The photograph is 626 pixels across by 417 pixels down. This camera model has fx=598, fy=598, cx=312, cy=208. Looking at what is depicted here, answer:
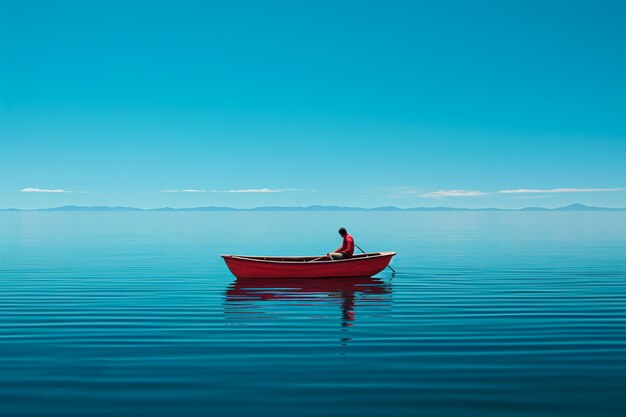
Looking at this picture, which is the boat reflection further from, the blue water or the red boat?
the red boat

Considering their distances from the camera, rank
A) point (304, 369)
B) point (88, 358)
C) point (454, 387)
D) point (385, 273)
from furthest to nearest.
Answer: point (385, 273)
point (88, 358)
point (304, 369)
point (454, 387)

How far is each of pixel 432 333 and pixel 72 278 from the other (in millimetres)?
23447

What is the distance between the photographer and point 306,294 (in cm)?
2680

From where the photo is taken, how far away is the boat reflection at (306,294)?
72.5ft

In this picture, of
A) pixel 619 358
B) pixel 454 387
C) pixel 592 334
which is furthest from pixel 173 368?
pixel 592 334

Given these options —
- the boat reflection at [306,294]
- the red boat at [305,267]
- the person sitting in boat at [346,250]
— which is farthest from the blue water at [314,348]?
the person sitting in boat at [346,250]

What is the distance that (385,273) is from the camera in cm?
3706

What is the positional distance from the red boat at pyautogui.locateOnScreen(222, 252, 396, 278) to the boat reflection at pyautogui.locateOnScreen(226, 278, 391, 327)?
0.37 metres

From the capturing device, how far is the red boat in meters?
31.2

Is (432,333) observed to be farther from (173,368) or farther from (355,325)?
(173,368)

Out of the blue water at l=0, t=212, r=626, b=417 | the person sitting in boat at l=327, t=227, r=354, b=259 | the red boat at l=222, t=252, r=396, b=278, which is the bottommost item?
the blue water at l=0, t=212, r=626, b=417

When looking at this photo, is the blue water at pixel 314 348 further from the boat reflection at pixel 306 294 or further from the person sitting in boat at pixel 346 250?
the person sitting in boat at pixel 346 250

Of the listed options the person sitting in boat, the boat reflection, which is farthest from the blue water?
the person sitting in boat

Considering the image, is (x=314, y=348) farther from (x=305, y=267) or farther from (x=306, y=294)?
(x=305, y=267)
